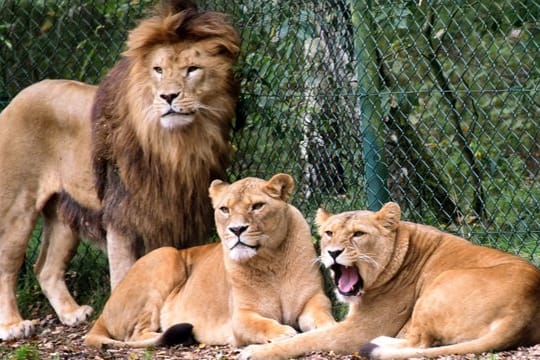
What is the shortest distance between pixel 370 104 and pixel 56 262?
7.62 ft

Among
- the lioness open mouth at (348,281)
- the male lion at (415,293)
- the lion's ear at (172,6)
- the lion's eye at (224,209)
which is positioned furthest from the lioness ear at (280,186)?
the lion's ear at (172,6)

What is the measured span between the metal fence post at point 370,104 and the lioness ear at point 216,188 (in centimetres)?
79

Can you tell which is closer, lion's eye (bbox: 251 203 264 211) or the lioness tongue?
the lioness tongue

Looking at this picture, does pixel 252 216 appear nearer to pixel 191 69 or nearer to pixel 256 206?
pixel 256 206

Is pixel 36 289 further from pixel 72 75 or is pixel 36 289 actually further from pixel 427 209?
pixel 427 209

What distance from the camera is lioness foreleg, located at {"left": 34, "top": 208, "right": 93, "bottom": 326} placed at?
289 inches

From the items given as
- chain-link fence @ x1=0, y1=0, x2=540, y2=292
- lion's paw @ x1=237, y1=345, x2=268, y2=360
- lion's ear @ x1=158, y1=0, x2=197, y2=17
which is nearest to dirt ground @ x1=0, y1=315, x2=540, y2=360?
lion's paw @ x1=237, y1=345, x2=268, y2=360

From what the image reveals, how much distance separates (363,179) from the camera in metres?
6.51

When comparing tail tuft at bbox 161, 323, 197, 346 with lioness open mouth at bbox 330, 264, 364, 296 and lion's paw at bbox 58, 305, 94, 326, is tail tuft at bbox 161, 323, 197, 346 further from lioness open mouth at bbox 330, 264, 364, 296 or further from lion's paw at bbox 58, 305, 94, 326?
lion's paw at bbox 58, 305, 94, 326

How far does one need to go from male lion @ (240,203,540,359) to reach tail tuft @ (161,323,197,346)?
76cm

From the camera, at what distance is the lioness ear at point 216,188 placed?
6160 millimetres

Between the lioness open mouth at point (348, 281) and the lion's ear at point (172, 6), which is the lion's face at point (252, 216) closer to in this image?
the lioness open mouth at point (348, 281)

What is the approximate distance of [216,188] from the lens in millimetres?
6191

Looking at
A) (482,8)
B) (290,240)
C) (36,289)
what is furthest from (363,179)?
(36,289)
